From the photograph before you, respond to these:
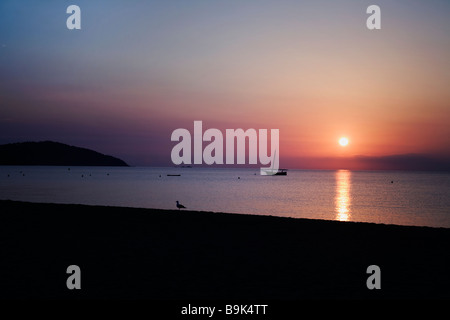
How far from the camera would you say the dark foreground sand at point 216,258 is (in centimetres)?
823

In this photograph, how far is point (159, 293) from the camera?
795 centimetres

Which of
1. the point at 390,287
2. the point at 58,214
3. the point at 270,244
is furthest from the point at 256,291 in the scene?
the point at 58,214

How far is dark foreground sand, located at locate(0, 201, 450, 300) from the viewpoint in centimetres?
823

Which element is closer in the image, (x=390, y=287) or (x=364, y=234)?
(x=390, y=287)

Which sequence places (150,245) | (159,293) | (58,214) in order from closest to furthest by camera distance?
(159,293) < (150,245) < (58,214)

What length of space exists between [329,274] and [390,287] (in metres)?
1.41

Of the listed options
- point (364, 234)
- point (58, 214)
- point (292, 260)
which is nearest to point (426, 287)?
point (292, 260)

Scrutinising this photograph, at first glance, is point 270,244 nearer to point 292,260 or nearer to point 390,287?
point 292,260

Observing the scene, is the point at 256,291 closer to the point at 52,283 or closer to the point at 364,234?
the point at 52,283

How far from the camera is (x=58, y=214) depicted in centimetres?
1942

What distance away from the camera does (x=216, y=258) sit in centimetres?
1110

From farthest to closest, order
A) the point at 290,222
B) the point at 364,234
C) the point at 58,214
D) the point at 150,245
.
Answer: the point at 58,214, the point at 290,222, the point at 364,234, the point at 150,245
